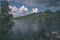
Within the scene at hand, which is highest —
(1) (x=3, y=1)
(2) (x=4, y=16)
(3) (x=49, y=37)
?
(1) (x=3, y=1)

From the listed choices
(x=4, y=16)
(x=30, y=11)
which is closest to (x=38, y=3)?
(x=30, y=11)

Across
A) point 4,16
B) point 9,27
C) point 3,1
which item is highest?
point 3,1

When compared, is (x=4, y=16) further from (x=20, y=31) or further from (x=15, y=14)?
(x=20, y=31)

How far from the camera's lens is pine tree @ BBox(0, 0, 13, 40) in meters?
5.25

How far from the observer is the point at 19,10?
5.29 meters

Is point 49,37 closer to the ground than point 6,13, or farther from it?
closer to the ground

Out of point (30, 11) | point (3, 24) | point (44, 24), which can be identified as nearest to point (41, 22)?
point (44, 24)

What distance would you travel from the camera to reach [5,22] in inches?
209

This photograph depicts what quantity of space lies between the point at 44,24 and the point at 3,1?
1.38m

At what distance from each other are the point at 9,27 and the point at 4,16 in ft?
1.19

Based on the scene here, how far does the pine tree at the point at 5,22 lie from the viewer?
5.25 metres

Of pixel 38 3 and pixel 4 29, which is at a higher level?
pixel 38 3

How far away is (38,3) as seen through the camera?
5.34 m

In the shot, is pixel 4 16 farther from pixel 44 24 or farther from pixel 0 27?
pixel 44 24
